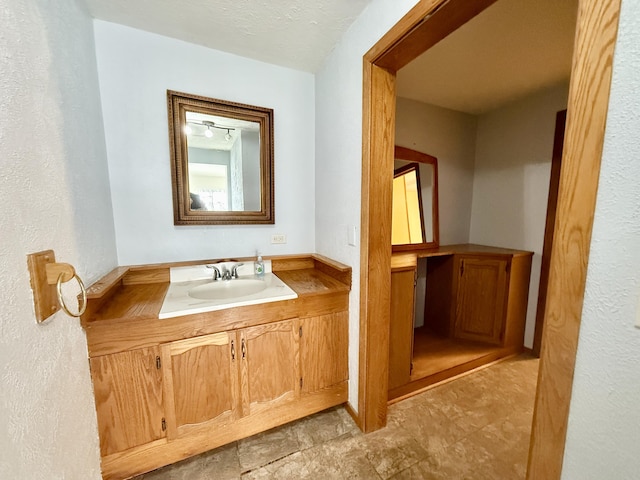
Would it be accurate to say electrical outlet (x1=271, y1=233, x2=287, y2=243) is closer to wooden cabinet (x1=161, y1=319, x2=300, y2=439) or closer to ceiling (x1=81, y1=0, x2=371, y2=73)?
wooden cabinet (x1=161, y1=319, x2=300, y2=439)

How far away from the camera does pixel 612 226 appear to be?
19.2 inches

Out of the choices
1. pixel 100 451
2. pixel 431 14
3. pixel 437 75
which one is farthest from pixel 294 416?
pixel 437 75

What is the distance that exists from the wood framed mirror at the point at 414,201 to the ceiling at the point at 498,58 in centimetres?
53

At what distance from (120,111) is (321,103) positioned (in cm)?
122

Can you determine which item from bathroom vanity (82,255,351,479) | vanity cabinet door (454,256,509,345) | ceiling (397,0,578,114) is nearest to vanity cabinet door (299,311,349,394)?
bathroom vanity (82,255,351,479)

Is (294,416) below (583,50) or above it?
below

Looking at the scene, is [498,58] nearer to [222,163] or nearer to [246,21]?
[246,21]

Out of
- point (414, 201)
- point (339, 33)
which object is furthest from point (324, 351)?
point (339, 33)

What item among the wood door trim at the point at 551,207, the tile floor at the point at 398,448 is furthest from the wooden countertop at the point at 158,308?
the wood door trim at the point at 551,207

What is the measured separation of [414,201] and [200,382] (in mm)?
2101

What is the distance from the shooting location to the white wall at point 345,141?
3.88 ft

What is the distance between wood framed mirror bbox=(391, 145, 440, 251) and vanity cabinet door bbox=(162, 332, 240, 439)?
155cm

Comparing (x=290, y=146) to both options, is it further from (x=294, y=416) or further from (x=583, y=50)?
(x=294, y=416)

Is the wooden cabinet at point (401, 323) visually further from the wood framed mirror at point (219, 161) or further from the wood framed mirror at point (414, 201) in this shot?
the wood framed mirror at point (219, 161)
